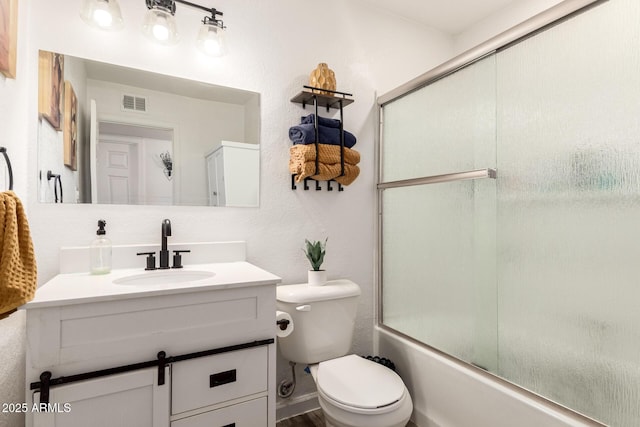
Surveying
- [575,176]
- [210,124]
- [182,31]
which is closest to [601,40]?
[575,176]

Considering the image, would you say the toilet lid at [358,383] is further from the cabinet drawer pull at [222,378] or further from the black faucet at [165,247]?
the black faucet at [165,247]

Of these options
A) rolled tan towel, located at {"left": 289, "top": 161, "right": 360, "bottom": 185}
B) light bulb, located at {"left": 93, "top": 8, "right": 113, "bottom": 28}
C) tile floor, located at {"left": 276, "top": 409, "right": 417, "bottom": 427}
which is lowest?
tile floor, located at {"left": 276, "top": 409, "right": 417, "bottom": 427}

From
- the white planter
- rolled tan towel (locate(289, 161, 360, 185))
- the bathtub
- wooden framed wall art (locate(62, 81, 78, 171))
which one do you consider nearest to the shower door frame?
the bathtub

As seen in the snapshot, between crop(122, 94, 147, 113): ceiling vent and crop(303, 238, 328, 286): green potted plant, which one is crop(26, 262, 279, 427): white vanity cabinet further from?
crop(122, 94, 147, 113): ceiling vent

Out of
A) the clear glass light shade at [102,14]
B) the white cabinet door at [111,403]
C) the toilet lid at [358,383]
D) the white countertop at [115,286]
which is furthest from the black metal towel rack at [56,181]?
the toilet lid at [358,383]

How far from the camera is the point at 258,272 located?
138 cm

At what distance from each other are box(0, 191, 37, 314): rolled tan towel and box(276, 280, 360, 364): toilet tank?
940 millimetres

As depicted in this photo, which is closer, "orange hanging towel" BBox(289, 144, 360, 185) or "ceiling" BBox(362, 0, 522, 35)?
"orange hanging towel" BBox(289, 144, 360, 185)

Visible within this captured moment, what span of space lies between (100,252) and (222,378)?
2.36 feet

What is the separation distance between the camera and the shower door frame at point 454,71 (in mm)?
1190

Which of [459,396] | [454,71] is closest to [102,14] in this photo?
[454,71]

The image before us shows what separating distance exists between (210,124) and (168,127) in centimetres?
19

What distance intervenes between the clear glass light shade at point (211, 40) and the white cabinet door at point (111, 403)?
1362 millimetres

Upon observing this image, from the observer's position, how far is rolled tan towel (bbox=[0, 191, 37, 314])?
→ 0.83 metres
